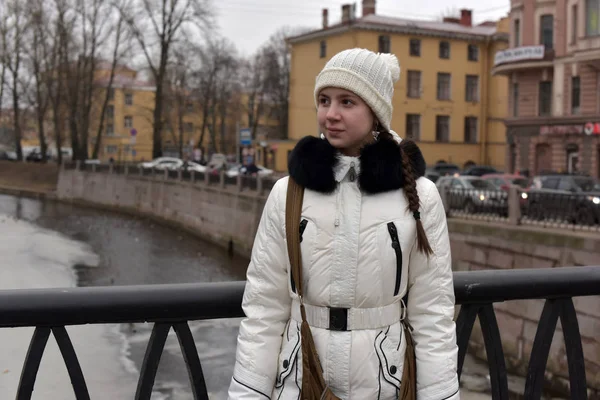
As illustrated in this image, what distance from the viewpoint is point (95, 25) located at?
5225 cm

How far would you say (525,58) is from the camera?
40.0 m

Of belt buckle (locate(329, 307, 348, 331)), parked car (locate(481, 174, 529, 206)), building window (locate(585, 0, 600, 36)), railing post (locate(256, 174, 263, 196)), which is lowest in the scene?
railing post (locate(256, 174, 263, 196))

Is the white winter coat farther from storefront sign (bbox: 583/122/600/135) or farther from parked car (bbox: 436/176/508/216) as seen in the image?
storefront sign (bbox: 583/122/600/135)

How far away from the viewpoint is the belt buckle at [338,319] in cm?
254

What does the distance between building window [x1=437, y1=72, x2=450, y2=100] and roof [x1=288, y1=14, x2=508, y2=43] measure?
278 cm

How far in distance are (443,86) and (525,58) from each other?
17.5 meters

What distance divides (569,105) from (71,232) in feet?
78.3

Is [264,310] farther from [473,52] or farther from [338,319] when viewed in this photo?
[473,52]

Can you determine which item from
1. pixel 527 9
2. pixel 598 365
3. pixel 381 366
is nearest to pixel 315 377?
pixel 381 366

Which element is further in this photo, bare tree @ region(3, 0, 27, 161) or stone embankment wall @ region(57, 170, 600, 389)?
bare tree @ region(3, 0, 27, 161)

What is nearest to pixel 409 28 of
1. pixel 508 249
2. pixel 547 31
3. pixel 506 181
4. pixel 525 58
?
pixel 525 58

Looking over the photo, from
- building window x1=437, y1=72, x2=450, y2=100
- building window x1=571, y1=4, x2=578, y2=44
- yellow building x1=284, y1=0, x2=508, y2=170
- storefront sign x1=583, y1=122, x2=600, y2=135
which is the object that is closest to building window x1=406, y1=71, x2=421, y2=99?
yellow building x1=284, y1=0, x2=508, y2=170

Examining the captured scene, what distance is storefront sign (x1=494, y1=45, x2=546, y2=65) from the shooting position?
129ft

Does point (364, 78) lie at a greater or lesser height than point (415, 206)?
greater
